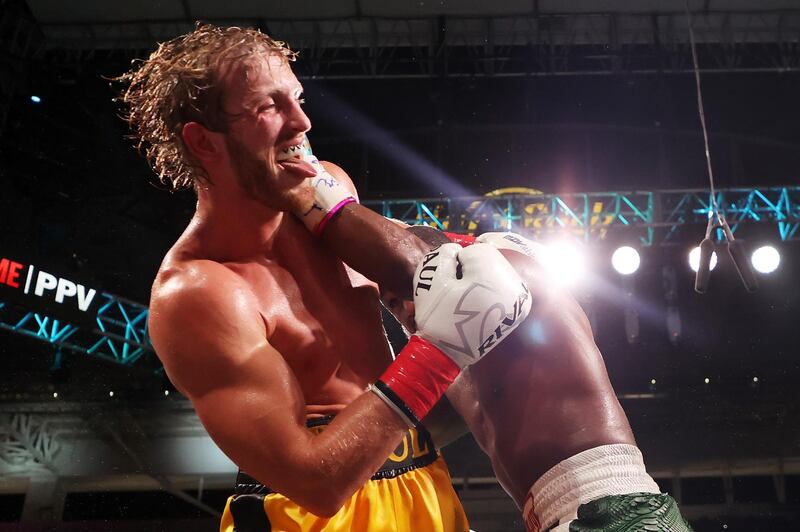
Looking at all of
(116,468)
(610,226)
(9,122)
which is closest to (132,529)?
(116,468)

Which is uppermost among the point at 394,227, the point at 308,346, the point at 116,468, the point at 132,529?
the point at 116,468

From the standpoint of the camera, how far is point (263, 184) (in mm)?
1735

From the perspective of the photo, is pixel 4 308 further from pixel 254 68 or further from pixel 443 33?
pixel 254 68

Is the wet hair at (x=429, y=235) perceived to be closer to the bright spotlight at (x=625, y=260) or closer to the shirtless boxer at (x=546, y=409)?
the shirtless boxer at (x=546, y=409)

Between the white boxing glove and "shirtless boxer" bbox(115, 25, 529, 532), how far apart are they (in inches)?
10.0

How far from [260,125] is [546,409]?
2.82 feet

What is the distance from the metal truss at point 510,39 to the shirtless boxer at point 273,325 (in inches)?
185

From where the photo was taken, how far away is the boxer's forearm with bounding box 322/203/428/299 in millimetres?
1693

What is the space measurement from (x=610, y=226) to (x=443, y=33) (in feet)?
7.36

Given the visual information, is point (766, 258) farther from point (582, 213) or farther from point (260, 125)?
point (260, 125)

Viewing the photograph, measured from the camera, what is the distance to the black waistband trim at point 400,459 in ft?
5.37

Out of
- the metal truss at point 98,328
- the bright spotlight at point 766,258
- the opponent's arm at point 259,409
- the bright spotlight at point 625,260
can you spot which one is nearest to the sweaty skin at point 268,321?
the opponent's arm at point 259,409

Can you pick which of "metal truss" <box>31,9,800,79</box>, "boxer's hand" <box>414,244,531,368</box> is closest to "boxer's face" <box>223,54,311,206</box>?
"boxer's hand" <box>414,244,531,368</box>

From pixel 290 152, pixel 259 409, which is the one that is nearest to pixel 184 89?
pixel 290 152
